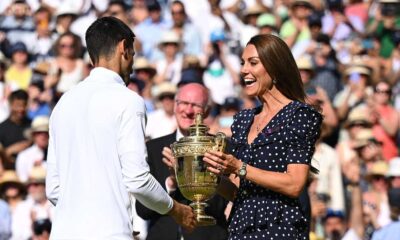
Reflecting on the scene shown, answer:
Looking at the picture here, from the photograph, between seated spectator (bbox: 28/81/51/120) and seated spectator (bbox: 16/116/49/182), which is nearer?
seated spectator (bbox: 16/116/49/182)

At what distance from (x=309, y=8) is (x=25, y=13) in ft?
13.4

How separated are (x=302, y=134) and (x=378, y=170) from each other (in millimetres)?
7211

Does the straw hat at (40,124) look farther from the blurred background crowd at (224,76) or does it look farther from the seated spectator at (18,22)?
the seated spectator at (18,22)

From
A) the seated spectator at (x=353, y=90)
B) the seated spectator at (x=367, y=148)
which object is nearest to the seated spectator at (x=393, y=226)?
the seated spectator at (x=367, y=148)

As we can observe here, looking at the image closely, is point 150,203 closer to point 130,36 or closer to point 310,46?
point 130,36

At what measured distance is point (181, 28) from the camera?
19.0m

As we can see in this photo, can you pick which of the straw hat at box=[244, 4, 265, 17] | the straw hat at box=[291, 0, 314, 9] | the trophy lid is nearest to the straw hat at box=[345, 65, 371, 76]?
the straw hat at box=[291, 0, 314, 9]

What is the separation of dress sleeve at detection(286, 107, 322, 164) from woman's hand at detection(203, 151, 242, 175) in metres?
0.31

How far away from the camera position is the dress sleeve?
7.76 m

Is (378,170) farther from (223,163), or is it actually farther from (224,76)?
(223,163)

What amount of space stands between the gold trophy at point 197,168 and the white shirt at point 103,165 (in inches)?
21.9

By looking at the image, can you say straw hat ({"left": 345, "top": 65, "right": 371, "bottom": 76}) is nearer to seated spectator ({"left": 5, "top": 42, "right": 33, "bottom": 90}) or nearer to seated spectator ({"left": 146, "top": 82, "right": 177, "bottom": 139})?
seated spectator ({"left": 146, "top": 82, "right": 177, "bottom": 139})

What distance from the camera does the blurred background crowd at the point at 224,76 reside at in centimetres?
1487

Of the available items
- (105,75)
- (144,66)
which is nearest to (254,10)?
(144,66)
